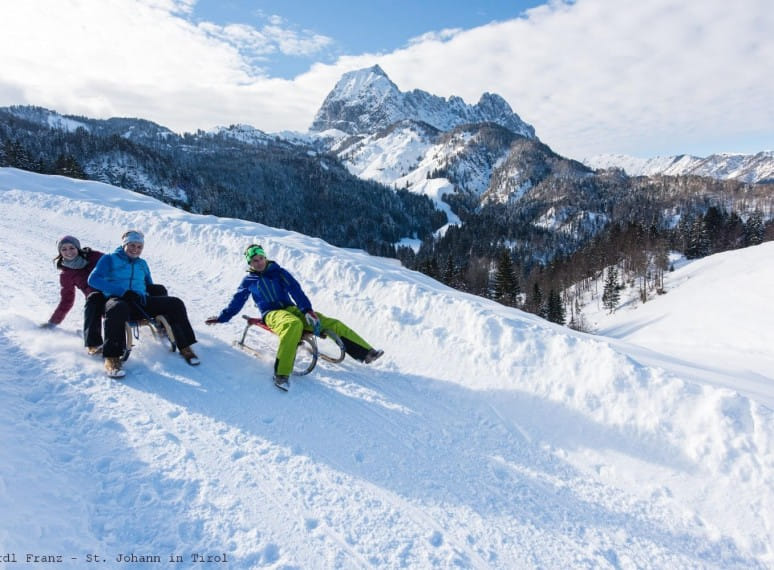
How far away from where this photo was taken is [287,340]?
5.21 meters

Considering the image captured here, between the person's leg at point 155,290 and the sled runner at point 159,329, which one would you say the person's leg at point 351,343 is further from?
the person's leg at point 155,290

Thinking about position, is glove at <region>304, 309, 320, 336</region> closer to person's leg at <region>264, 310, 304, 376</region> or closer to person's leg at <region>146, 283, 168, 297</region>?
person's leg at <region>264, 310, 304, 376</region>

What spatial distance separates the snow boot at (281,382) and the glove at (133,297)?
7.76 ft

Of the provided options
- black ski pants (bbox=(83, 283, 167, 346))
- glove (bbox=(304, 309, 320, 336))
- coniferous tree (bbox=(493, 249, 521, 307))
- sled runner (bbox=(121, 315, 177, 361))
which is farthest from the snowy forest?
black ski pants (bbox=(83, 283, 167, 346))

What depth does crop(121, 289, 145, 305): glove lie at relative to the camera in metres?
5.58

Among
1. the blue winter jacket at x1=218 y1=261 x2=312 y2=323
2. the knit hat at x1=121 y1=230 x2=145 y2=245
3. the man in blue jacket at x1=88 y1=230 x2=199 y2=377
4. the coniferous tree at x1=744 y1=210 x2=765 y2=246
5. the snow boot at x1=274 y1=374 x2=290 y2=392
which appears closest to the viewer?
the snow boot at x1=274 y1=374 x2=290 y2=392

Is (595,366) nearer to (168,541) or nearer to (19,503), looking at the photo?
(168,541)

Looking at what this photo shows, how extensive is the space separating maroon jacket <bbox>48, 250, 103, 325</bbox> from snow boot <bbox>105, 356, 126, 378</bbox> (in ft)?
4.86

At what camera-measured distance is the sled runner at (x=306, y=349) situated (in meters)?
5.59

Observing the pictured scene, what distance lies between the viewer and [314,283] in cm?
918

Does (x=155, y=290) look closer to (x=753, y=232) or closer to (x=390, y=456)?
(x=390, y=456)

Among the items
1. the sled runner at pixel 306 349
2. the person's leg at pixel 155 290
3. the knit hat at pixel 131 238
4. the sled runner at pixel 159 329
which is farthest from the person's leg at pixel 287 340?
the knit hat at pixel 131 238

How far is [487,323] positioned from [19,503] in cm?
600

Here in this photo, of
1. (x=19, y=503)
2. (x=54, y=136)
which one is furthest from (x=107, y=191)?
(x=54, y=136)
